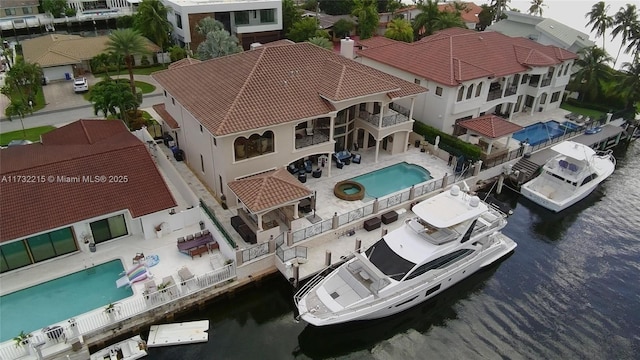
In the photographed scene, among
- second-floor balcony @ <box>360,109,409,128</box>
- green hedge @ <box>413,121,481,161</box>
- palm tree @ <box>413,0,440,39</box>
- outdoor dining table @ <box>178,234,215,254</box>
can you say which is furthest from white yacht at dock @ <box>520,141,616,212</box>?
palm tree @ <box>413,0,440,39</box>

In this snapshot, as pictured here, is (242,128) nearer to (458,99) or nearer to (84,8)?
(458,99)

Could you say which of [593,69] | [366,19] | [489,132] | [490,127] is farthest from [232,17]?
[593,69]

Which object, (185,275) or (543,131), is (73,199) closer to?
(185,275)

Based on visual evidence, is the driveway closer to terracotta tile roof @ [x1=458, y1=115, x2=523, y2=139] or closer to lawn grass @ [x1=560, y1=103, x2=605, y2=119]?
terracotta tile roof @ [x1=458, y1=115, x2=523, y2=139]

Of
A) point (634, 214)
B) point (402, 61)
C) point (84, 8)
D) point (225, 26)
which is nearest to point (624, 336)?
point (634, 214)

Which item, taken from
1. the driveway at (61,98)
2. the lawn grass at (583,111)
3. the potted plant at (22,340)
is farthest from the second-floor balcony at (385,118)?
the lawn grass at (583,111)

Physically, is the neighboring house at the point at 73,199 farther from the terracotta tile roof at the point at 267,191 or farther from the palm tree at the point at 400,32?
the palm tree at the point at 400,32
